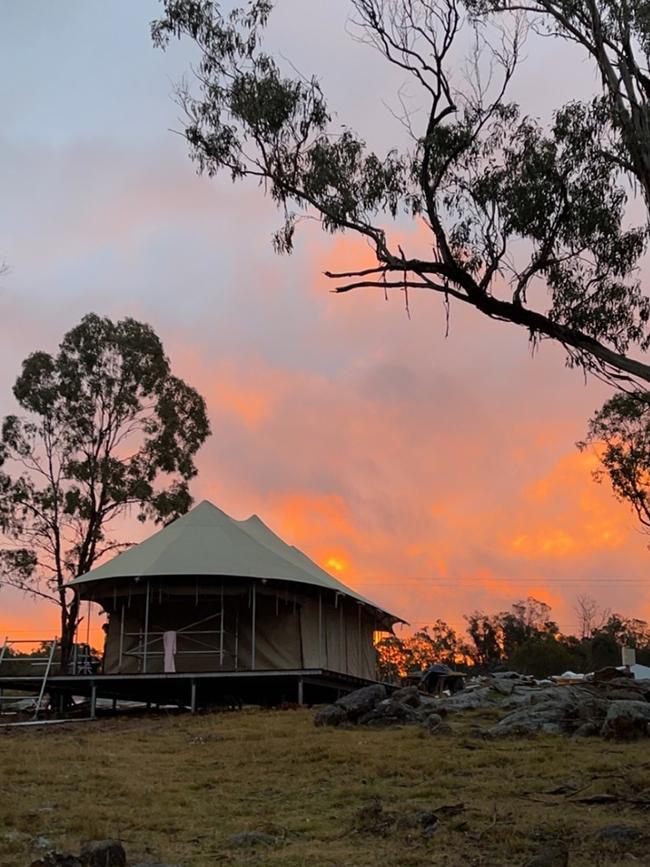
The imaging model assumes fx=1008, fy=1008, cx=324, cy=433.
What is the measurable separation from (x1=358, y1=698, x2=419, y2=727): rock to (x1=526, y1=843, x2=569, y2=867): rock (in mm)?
8212

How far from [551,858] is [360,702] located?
354 inches

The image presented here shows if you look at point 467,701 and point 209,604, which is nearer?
point 467,701

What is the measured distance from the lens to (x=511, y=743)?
13.0 meters

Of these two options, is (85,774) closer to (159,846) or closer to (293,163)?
(159,846)

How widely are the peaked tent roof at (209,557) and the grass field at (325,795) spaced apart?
559cm

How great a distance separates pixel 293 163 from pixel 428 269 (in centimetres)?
257

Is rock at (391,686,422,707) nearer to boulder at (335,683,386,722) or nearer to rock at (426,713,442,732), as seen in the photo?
boulder at (335,683,386,722)

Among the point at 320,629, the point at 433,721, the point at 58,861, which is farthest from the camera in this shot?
the point at 320,629

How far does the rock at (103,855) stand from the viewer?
700 cm

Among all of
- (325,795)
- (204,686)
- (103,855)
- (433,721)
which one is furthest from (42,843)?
(204,686)

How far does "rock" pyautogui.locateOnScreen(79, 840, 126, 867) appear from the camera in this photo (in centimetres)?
700

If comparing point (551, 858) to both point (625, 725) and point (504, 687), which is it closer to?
point (625, 725)

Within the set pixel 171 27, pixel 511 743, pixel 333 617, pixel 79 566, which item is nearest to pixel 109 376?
pixel 79 566

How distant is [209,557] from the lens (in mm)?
20984
